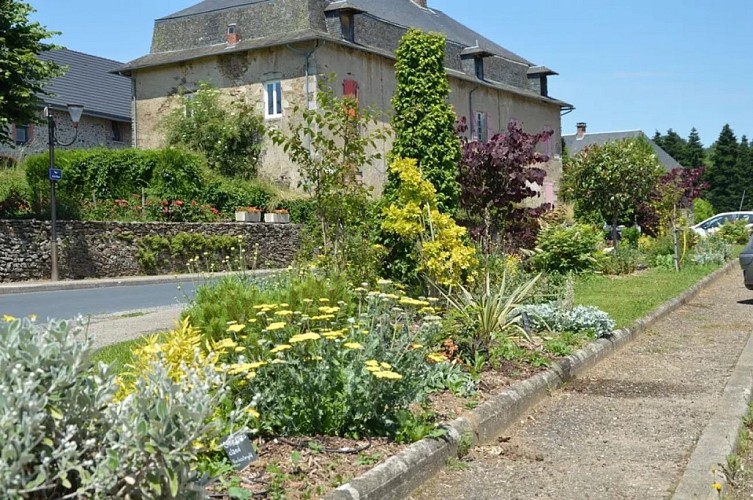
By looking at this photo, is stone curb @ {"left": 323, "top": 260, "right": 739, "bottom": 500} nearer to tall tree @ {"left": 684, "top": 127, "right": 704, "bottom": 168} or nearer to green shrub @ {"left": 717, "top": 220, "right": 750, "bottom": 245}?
green shrub @ {"left": 717, "top": 220, "right": 750, "bottom": 245}

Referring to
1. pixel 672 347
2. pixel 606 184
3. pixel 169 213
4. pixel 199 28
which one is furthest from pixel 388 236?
pixel 199 28

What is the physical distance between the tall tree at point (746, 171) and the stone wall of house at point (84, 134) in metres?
58.5

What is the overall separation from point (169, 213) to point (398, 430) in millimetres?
20954

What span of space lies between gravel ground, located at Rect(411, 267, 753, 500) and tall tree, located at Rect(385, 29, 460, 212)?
3.25 meters

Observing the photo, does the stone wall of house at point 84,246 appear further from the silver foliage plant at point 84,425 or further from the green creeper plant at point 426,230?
the silver foliage plant at point 84,425

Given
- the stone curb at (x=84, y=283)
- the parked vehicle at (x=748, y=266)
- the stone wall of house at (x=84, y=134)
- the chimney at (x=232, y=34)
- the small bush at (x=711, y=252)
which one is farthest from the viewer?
the stone wall of house at (x=84, y=134)

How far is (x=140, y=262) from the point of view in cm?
2297

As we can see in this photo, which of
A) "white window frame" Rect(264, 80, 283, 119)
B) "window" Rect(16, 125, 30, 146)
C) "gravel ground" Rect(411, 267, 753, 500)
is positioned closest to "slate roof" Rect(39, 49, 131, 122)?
"window" Rect(16, 125, 30, 146)

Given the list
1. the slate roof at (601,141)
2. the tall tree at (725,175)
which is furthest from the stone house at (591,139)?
the tall tree at (725,175)

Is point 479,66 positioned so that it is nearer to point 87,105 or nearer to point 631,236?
point 631,236

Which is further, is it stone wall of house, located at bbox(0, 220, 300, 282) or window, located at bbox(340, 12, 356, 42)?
window, located at bbox(340, 12, 356, 42)

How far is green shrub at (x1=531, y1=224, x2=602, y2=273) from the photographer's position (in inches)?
701

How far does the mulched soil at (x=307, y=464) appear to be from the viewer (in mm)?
4176

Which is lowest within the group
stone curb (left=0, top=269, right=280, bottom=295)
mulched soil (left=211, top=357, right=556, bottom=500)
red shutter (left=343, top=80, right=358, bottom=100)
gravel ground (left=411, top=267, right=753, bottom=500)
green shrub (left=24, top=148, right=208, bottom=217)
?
gravel ground (left=411, top=267, right=753, bottom=500)
